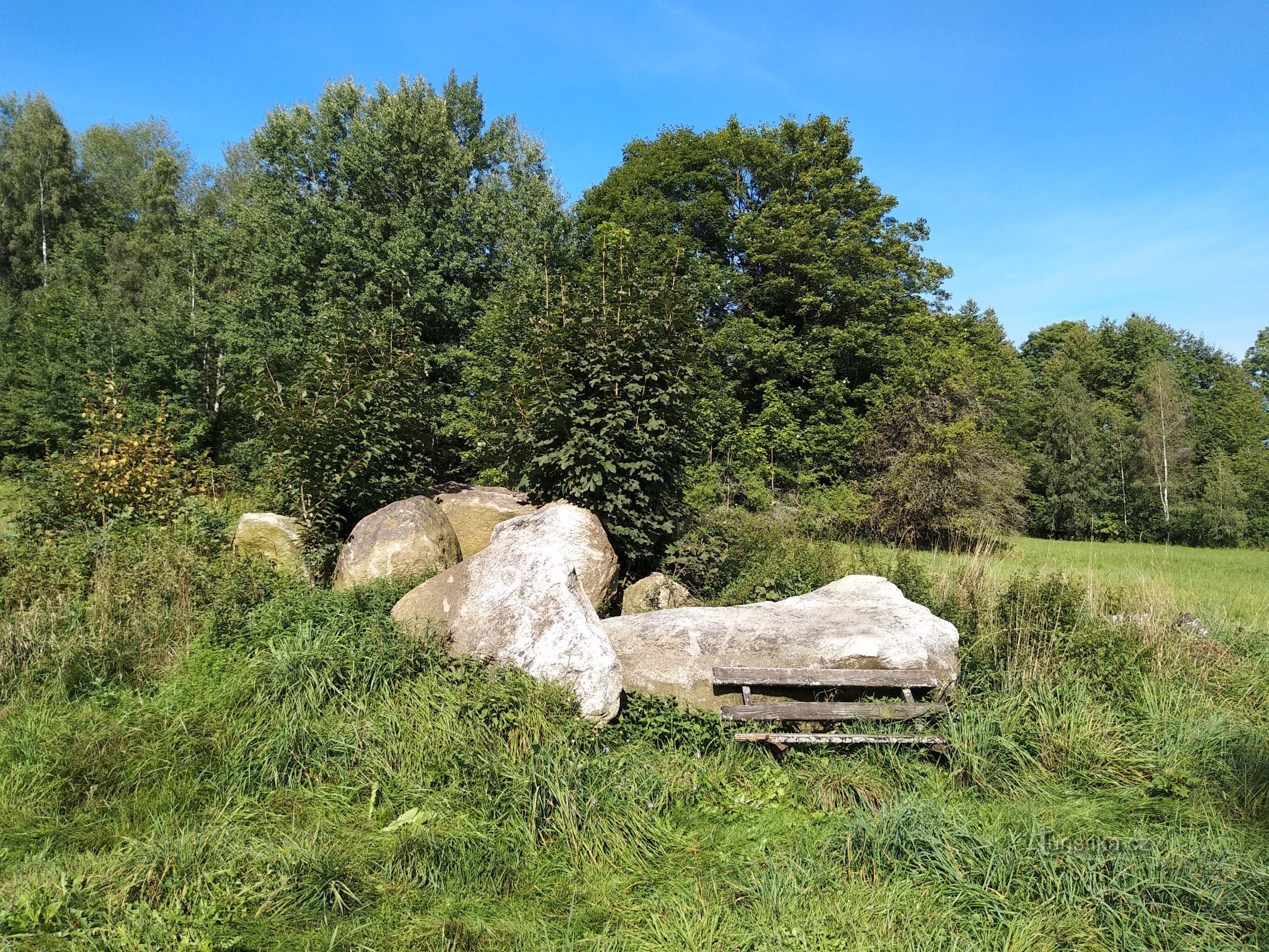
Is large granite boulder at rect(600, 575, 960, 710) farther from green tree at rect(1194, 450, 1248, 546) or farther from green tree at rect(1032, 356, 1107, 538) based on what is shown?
green tree at rect(1194, 450, 1248, 546)

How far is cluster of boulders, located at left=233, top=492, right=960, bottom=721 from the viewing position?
5.58 meters

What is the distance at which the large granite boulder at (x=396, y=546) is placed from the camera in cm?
769

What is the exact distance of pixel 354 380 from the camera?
8.70 meters

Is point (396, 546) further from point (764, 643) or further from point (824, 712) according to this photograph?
point (824, 712)

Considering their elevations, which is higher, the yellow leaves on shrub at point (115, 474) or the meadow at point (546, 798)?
the yellow leaves on shrub at point (115, 474)

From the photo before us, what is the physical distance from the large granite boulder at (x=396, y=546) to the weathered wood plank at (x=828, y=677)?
382 cm

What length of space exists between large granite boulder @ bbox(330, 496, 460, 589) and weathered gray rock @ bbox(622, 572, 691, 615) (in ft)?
7.12

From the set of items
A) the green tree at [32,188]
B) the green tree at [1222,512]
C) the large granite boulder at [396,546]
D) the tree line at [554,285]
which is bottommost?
the green tree at [1222,512]

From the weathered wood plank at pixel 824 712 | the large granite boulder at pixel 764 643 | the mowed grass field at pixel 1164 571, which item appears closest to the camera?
the weathered wood plank at pixel 824 712

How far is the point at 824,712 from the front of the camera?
525cm

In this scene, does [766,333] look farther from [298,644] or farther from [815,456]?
[298,644]

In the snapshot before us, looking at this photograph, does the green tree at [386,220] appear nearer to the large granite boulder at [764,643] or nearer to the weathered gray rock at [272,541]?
the weathered gray rock at [272,541]

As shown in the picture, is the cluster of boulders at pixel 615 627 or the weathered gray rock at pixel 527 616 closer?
the weathered gray rock at pixel 527 616

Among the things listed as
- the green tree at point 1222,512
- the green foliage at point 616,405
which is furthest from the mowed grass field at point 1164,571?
the green tree at point 1222,512
